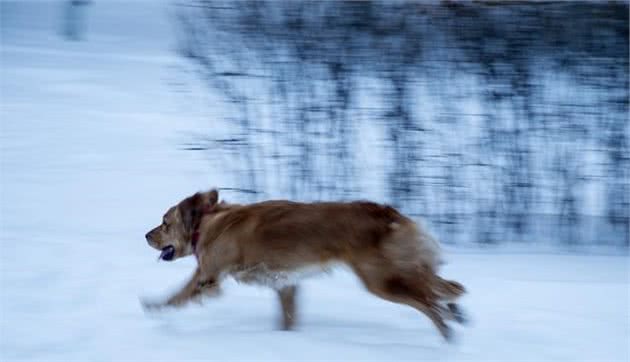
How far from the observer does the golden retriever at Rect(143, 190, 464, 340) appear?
16.7 ft

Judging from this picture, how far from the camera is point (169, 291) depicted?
6.36 m

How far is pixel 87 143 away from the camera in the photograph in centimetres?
1152

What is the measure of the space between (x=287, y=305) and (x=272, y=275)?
12.5 inches

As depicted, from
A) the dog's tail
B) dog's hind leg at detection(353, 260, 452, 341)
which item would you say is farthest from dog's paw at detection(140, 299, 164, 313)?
the dog's tail

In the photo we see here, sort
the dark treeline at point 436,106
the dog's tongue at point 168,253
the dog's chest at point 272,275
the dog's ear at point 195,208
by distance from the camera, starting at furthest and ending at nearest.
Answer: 1. the dark treeline at point 436,106
2. the dog's tongue at point 168,253
3. the dog's ear at point 195,208
4. the dog's chest at point 272,275

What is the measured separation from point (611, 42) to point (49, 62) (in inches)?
549

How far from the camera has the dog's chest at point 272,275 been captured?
5.30 m

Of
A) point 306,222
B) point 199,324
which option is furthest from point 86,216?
point 306,222

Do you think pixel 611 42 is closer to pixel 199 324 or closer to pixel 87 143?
pixel 199 324

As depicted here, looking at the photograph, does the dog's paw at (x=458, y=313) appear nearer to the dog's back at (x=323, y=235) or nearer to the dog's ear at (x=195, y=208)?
the dog's back at (x=323, y=235)

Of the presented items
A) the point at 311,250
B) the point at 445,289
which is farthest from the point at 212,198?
the point at 445,289

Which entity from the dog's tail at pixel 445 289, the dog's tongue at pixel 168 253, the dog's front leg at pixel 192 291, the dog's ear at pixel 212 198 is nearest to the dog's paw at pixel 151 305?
the dog's front leg at pixel 192 291

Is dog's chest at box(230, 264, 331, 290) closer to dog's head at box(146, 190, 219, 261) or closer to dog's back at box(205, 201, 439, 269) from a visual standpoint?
dog's back at box(205, 201, 439, 269)

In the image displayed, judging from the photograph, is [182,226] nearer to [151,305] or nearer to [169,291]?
[151,305]
